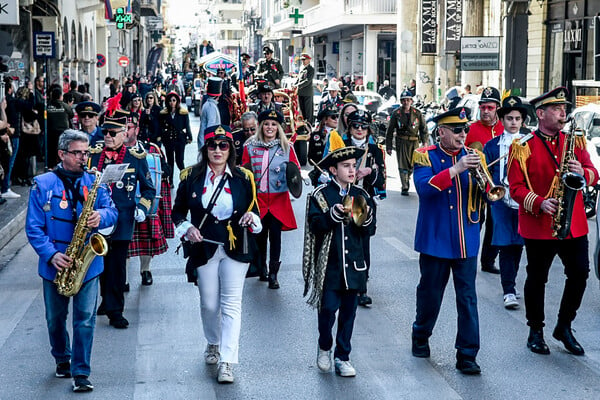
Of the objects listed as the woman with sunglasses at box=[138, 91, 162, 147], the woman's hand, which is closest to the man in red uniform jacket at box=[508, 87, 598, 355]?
the woman's hand

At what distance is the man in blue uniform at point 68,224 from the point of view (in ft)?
21.4

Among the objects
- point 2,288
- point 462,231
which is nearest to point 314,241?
point 462,231

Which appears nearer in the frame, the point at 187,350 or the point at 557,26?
the point at 187,350

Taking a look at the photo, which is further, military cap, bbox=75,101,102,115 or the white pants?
military cap, bbox=75,101,102,115

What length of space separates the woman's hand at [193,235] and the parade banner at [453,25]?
30.9 metres

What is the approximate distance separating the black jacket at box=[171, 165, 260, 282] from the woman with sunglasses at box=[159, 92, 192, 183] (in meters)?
10.1

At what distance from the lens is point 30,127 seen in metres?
17.8

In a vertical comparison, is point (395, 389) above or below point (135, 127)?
below

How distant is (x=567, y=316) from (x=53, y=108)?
14.4 m

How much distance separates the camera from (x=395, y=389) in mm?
6758

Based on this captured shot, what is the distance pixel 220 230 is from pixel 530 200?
90.5 inches

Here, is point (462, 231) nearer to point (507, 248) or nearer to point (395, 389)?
point (395, 389)

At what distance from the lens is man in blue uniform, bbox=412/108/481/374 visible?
23.1 ft

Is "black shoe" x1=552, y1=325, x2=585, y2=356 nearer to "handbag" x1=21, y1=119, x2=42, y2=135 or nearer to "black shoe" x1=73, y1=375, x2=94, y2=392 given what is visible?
"black shoe" x1=73, y1=375, x2=94, y2=392
